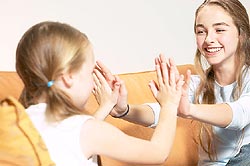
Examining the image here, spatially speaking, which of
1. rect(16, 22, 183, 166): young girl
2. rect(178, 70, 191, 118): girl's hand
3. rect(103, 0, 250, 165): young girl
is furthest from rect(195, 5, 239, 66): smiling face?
rect(16, 22, 183, 166): young girl

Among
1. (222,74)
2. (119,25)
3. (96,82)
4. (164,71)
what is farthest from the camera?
(119,25)

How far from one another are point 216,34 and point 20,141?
2.81ft

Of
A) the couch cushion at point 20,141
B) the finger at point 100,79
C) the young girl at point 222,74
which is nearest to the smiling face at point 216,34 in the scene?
the young girl at point 222,74

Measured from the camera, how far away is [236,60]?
169 cm

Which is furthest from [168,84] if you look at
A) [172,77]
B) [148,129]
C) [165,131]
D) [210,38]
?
[148,129]

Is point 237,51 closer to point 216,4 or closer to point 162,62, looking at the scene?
point 216,4

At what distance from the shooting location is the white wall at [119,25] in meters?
1.80

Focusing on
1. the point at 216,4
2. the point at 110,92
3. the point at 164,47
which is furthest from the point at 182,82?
the point at 164,47

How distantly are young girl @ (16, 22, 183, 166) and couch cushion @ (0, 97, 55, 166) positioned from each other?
0.12 ft

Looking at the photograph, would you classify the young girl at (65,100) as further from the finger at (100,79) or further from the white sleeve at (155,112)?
the white sleeve at (155,112)

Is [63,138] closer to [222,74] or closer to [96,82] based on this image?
[96,82]

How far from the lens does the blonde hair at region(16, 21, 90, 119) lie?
1.06 m

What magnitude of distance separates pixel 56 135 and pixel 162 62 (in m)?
0.38

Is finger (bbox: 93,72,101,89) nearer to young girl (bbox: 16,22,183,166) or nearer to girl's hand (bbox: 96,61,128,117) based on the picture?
girl's hand (bbox: 96,61,128,117)
